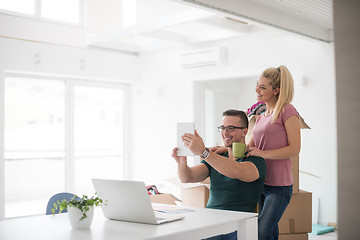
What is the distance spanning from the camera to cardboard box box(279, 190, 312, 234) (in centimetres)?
339

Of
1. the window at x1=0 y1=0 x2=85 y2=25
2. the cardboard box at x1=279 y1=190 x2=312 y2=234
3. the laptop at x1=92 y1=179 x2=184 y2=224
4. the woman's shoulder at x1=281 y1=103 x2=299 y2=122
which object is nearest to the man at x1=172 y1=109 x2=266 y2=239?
the woman's shoulder at x1=281 y1=103 x2=299 y2=122

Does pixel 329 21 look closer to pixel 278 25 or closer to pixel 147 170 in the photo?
pixel 278 25

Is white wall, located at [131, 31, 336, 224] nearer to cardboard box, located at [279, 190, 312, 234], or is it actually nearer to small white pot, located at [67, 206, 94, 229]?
cardboard box, located at [279, 190, 312, 234]

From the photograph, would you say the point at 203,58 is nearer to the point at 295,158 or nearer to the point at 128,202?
the point at 295,158

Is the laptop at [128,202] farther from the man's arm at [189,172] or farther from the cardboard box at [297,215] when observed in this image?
the cardboard box at [297,215]

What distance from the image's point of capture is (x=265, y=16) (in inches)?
153

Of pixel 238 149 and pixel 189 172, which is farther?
pixel 189 172

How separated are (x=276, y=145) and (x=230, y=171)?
46 cm

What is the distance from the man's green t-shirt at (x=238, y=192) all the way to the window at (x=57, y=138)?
3.92m

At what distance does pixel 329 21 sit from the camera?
450 centimetres

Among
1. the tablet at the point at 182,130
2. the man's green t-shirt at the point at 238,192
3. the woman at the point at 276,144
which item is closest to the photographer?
the tablet at the point at 182,130

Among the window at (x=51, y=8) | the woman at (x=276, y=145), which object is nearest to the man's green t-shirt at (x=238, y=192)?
the woman at (x=276, y=145)

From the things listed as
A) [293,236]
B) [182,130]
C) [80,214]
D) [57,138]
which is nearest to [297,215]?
[293,236]

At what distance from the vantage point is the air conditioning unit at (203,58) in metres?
5.66
